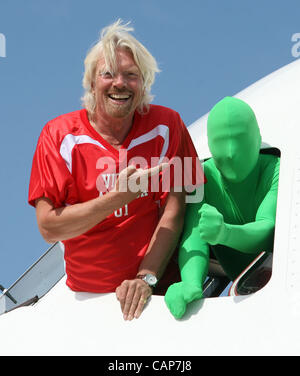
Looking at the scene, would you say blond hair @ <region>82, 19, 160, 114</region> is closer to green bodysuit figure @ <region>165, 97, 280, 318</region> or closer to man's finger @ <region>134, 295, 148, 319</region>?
green bodysuit figure @ <region>165, 97, 280, 318</region>

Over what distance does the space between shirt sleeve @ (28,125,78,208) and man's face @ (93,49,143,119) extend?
0.44 meters

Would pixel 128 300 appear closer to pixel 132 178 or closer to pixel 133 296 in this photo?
pixel 133 296

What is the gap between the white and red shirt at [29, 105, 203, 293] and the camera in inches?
173

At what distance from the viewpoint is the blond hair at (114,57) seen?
4418 mm

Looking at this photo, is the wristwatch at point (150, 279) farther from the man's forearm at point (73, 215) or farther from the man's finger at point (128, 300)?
the man's forearm at point (73, 215)

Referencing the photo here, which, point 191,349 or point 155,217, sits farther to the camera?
point 155,217

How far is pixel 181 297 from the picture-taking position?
4156 mm

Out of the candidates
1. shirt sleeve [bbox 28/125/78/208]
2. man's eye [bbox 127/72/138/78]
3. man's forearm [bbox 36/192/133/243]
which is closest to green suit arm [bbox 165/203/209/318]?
A: man's forearm [bbox 36/192/133/243]

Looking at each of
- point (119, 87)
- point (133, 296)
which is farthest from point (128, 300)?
point (119, 87)
